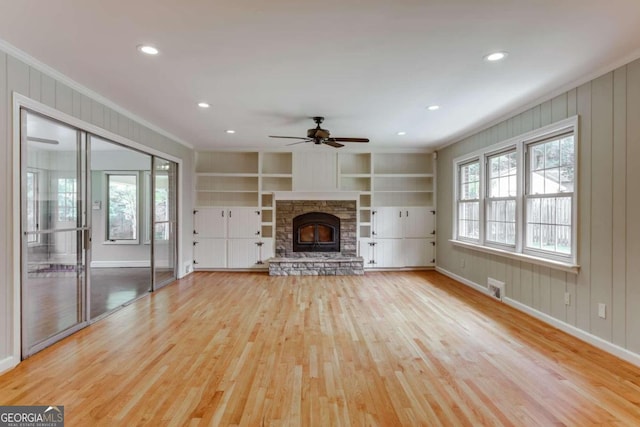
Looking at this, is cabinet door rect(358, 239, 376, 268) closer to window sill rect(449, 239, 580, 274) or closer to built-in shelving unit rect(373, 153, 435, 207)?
built-in shelving unit rect(373, 153, 435, 207)

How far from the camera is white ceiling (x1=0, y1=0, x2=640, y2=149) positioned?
6.65 ft

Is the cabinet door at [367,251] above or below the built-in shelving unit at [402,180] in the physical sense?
below

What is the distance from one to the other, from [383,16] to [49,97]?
3.13m

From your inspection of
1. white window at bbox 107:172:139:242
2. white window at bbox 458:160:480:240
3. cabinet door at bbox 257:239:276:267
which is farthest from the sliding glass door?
white window at bbox 458:160:480:240

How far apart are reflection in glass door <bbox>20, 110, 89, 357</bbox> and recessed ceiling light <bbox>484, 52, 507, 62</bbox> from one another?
13.3 ft

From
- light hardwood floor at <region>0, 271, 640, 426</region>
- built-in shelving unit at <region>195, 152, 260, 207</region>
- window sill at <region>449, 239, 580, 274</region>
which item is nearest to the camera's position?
light hardwood floor at <region>0, 271, 640, 426</region>

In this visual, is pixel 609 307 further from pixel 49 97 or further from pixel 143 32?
pixel 49 97

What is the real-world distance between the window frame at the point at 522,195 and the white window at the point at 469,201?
0.06m

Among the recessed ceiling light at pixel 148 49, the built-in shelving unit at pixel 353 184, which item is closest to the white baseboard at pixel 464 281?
the built-in shelving unit at pixel 353 184

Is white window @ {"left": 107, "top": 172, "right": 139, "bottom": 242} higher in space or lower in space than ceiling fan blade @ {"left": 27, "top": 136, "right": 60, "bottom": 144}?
lower

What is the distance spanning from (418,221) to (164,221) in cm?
509

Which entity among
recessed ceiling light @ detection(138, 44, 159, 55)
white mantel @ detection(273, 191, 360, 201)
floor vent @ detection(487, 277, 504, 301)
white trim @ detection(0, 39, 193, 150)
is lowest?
floor vent @ detection(487, 277, 504, 301)

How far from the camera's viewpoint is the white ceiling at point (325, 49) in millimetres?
2027

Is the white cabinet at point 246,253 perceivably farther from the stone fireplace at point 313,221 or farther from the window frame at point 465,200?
the window frame at point 465,200
